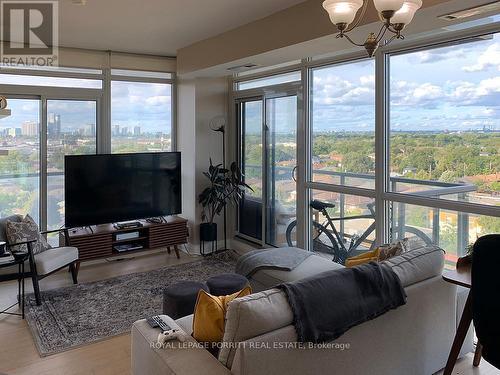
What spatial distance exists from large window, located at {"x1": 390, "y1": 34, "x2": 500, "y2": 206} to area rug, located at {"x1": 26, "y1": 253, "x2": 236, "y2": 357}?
2.67m

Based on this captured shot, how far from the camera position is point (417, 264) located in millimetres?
2578

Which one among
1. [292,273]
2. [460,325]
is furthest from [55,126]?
[460,325]

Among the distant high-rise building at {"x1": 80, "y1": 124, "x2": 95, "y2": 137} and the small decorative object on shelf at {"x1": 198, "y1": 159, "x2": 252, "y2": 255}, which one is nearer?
the distant high-rise building at {"x1": 80, "y1": 124, "x2": 95, "y2": 137}

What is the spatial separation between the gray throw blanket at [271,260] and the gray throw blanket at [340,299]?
1.19m

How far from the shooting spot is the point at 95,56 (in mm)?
5504

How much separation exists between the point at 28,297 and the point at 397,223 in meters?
3.84

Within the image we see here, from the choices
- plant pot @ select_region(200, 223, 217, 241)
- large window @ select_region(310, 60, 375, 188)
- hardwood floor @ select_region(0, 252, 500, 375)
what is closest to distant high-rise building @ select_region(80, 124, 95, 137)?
plant pot @ select_region(200, 223, 217, 241)

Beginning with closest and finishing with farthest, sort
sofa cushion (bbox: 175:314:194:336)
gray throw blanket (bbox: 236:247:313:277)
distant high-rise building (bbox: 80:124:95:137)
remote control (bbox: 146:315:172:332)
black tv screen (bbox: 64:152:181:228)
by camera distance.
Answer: remote control (bbox: 146:315:172:332)
sofa cushion (bbox: 175:314:194:336)
gray throw blanket (bbox: 236:247:313:277)
black tv screen (bbox: 64:152:181:228)
distant high-rise building (bbox: 80:124:95:137)

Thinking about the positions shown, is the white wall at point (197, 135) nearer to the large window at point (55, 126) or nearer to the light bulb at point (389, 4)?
the large window at point (55, 126)

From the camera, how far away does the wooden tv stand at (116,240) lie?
4914 mm

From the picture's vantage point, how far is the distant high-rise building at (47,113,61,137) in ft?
17.3

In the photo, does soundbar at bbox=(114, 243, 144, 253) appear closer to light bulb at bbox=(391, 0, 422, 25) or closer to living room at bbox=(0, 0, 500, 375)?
living room at bbox=(0, 0, 500, 375)

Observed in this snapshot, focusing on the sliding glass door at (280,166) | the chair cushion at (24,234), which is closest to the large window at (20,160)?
the chair cushion at (24,234)

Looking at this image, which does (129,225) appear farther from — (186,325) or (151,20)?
(186,325)
